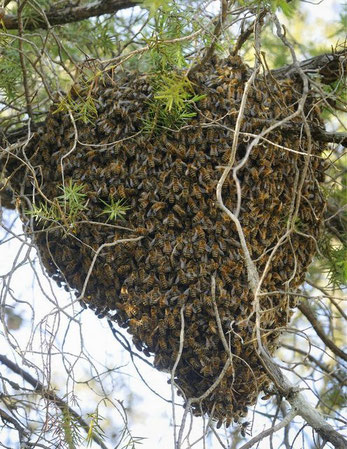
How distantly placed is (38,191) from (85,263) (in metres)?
0.36

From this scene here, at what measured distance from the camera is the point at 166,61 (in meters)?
2.90

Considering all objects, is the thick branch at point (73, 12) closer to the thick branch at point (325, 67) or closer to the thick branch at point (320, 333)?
the thick branch at point (325, 67)

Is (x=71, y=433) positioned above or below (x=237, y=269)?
below

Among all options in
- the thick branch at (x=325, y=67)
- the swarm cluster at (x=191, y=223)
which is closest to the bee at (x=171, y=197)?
the swarm cluster at (x=191, y=223)

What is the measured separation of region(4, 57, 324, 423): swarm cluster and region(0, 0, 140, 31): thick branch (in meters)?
0.56

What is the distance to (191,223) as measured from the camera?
2.92 metres

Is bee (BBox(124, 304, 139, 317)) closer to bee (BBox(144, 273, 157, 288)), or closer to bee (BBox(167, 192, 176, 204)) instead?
bee (BBox(144, 273, 157, 288))

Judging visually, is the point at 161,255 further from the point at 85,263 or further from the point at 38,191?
the point at 38,191

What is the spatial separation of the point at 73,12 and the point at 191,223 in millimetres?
1265

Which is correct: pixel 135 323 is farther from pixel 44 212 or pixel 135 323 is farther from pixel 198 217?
pixel 44 212

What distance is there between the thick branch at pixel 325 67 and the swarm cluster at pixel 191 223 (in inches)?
7.3

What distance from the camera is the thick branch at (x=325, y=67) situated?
3281mm

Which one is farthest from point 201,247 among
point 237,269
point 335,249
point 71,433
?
point 335,249

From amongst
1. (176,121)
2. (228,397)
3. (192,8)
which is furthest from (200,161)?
(228,397)
